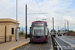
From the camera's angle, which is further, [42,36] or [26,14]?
[26,14]

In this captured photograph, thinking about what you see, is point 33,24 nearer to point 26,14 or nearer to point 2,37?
point 2,37

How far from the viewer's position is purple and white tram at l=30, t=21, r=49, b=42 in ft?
68.9

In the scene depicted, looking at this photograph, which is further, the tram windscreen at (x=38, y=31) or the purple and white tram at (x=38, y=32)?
the tram windscreen at (x=38, y=31)

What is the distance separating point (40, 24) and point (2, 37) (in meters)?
9.19

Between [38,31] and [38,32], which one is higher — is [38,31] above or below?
above

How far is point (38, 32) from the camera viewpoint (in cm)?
2150

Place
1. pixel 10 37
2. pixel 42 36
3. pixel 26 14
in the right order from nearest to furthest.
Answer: pixel 42 36 → pixel 10 37 → pixel 26 14

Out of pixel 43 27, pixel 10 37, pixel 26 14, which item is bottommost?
pixel 10 37

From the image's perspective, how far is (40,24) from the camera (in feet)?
72.1

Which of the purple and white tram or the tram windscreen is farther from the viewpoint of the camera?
the tram windscreen

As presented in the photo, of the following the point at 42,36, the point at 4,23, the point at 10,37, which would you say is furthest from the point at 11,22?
the point at 42,36

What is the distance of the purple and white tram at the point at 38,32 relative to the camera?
68.9 feet

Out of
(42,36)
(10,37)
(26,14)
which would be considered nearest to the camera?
(42,36)

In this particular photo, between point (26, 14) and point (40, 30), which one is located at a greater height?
point (26, 14)
